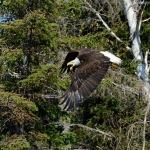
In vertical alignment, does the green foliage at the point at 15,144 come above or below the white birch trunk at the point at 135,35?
below

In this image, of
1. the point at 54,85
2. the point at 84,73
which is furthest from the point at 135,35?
the point at 84,73

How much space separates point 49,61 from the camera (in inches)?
471

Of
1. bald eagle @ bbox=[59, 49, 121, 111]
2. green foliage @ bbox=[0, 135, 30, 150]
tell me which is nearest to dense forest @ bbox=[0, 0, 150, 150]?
green foliage @ bbox=[0, 135, 30, 150]

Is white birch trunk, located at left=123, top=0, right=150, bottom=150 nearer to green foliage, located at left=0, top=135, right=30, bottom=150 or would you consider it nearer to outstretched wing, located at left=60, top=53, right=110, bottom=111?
green foliage, located at left=0, top=135, right=30, bottom=150

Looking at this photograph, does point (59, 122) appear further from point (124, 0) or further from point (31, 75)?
point (124, 0)

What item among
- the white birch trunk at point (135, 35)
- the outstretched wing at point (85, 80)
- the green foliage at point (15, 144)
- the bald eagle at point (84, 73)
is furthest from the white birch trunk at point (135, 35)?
→ the outstretched wing at point (85, 80)

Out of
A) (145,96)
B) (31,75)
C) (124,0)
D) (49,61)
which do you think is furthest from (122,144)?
(124,0)

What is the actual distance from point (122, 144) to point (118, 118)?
1.78 m

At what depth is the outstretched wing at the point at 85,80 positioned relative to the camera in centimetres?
722

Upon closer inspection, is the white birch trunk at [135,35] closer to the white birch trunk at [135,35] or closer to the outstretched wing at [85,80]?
the white birch trunk at [135,35]

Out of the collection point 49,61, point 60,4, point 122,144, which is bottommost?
point 122,144

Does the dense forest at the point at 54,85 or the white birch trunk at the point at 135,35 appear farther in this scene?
the white birch trunk at the point at 135,35

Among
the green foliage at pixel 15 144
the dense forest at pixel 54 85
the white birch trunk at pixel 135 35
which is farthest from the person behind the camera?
the white birch trunk at pixel 135 35

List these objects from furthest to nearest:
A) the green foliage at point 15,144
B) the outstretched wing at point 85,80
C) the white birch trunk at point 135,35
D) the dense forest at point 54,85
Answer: the white birch trunk at point 135,35 < the dense forest at point 54,85 < the green foliage at point 15,144 < the outstretched wing at point 85,80
